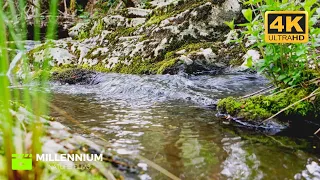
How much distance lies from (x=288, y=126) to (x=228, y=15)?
14.5ft

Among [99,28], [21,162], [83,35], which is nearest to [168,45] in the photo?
[99,28]

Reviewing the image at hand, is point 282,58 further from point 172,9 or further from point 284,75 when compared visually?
point 172,9

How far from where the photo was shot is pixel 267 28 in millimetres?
2184

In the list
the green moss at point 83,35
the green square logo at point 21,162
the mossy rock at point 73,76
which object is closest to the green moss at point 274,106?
the green square logo at point 21,162

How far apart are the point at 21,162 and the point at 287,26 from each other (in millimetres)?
1995

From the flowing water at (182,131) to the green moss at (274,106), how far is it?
202 millimetres

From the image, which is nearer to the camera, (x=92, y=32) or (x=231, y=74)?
(x=231, y=74)

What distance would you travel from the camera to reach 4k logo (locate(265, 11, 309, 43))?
2.11 m

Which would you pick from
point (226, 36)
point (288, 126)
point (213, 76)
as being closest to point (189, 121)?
point (288, 126)

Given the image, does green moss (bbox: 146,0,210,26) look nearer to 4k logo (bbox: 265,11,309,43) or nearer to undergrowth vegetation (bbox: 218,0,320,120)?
undergrowth vegetation (bbox: 218,0,320,120)

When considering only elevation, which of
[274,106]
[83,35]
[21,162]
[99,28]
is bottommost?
[274,106]

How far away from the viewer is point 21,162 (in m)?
0.76

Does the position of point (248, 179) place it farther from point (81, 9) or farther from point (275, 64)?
point (81, 9)

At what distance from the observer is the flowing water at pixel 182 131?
1.55 m
